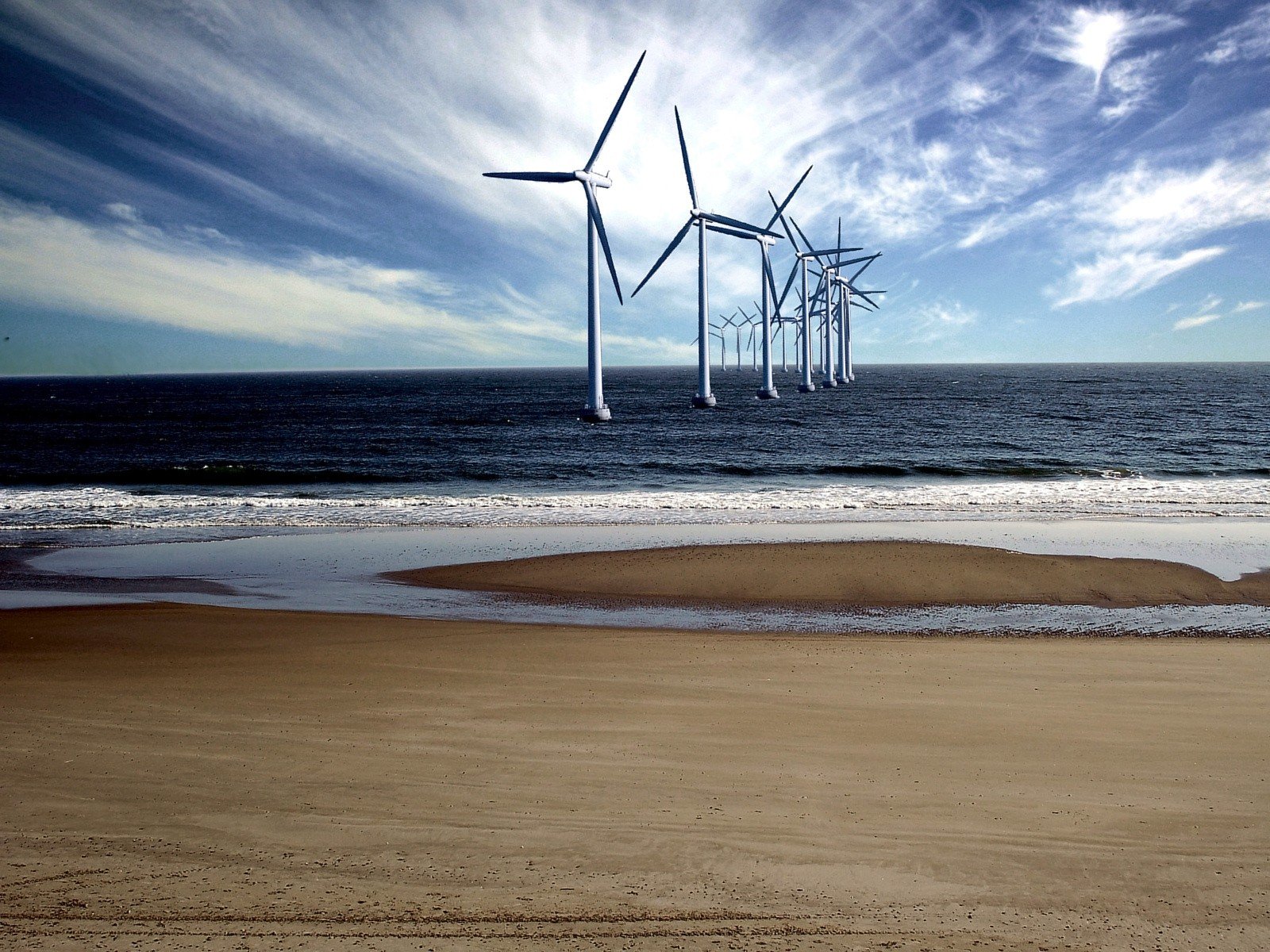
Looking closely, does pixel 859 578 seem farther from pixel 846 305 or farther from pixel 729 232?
pixel 846 305

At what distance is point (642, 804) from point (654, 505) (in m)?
22.9

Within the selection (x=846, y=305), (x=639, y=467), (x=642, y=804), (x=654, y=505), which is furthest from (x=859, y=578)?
(x=846, y=305)

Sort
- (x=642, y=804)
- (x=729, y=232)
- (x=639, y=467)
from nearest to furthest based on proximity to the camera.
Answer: (x=642, y=804) → (x=639, y=467) → (x=729, y=232)

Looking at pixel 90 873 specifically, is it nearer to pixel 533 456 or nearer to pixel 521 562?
pixel 521 562

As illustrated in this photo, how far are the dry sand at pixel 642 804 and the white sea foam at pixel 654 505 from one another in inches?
616

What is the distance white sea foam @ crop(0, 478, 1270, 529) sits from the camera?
25.8 m

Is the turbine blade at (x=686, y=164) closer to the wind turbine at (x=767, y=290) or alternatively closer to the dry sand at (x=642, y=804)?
the wind turbine at (x=767, y=290)

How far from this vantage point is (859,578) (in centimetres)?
1675

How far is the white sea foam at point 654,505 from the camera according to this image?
25.8 meters

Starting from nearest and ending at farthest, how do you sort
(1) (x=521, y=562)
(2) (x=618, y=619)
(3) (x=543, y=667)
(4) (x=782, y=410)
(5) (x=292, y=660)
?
(3) (x=543, y=667) → (5) (x=292, y=660) → (2) (x=618, y=619) → (1) (x=521, y=562) → (4) (x=782, y=410)

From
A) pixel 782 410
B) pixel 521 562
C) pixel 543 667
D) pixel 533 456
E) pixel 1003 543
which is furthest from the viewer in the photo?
pixel 782 410

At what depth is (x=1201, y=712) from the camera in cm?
845

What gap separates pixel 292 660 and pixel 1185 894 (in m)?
10.3

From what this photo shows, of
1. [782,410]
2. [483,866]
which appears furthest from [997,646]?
[782,410]
